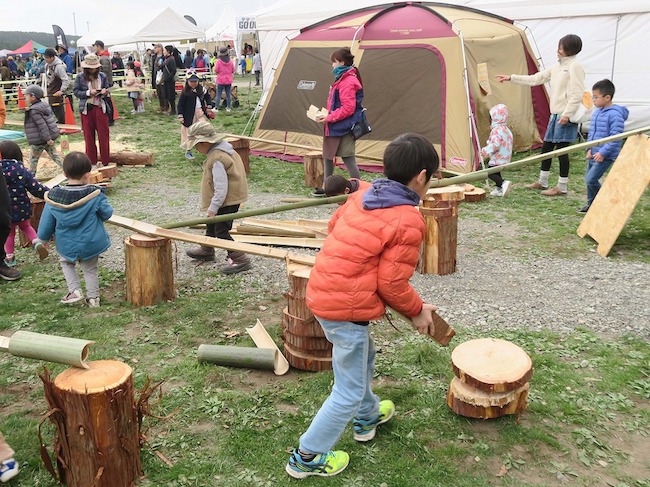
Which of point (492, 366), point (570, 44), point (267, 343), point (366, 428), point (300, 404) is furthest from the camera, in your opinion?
point (570, 44)

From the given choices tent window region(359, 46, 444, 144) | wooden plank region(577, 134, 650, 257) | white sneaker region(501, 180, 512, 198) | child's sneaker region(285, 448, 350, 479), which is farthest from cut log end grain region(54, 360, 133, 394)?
tent window region(359, 46, 444, 144)

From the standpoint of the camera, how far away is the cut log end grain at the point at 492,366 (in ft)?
12.0

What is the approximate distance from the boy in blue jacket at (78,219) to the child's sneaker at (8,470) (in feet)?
8.14

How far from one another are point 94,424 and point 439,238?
393 cm

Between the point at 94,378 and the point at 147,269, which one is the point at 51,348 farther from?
the point at 147,269

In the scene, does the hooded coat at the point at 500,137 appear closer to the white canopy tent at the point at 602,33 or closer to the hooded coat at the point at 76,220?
the white canopy tent at the point at 602,33

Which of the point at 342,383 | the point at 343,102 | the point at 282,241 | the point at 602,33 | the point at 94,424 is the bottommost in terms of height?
the point at 282,241

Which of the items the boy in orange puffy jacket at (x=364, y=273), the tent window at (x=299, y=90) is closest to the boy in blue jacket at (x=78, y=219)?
the boy in orange puffy jacket at (x=364, y=273)

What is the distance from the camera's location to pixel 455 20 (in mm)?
10688

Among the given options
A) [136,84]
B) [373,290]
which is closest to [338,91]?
[373,290]

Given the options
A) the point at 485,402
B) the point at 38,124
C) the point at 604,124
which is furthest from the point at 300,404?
the point at 38,124

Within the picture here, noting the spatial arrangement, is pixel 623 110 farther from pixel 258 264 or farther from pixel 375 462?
pixel 375 462

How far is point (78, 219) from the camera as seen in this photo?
539 cm

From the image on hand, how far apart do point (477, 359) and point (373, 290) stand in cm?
117
